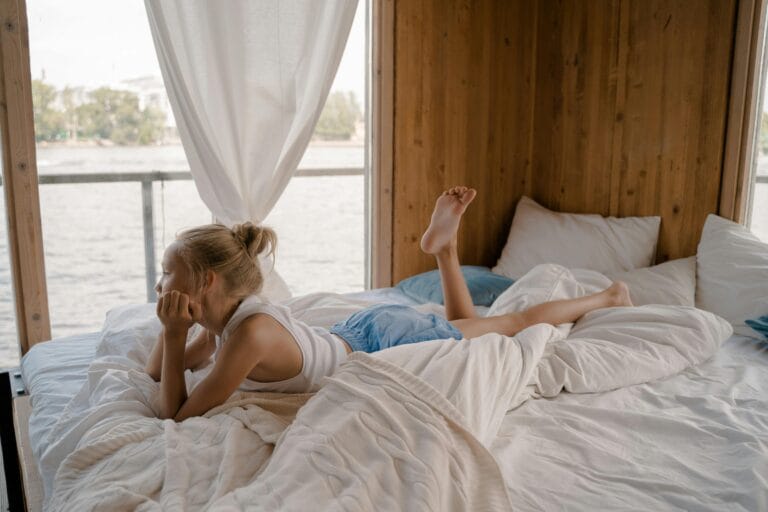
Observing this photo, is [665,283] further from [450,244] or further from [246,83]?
[246,83]

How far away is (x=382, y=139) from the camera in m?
3.16

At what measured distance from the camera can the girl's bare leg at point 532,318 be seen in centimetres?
200

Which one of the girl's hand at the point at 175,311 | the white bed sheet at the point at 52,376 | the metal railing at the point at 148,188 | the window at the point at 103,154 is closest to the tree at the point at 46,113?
the window at the point at 103,154

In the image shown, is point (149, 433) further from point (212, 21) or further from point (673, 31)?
point (673, 31)

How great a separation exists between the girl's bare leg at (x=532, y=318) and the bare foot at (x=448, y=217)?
0.92 feet

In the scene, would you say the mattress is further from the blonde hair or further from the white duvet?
the blonde hair

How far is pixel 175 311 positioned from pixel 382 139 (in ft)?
6.21

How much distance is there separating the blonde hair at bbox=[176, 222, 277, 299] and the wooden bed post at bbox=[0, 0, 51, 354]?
125 cm

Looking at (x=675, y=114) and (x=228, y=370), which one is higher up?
(x=675, y=114)

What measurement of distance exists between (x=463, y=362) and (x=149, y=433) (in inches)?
24.6

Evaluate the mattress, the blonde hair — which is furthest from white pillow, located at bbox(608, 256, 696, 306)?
the blonde hair

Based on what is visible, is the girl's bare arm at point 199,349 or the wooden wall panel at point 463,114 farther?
the wooden wall panel at point 463,114

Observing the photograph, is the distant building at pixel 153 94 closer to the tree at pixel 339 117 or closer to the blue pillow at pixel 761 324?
the tree at pixel 339 117

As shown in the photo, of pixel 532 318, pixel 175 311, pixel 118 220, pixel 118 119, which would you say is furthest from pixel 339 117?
pixel 175 311
